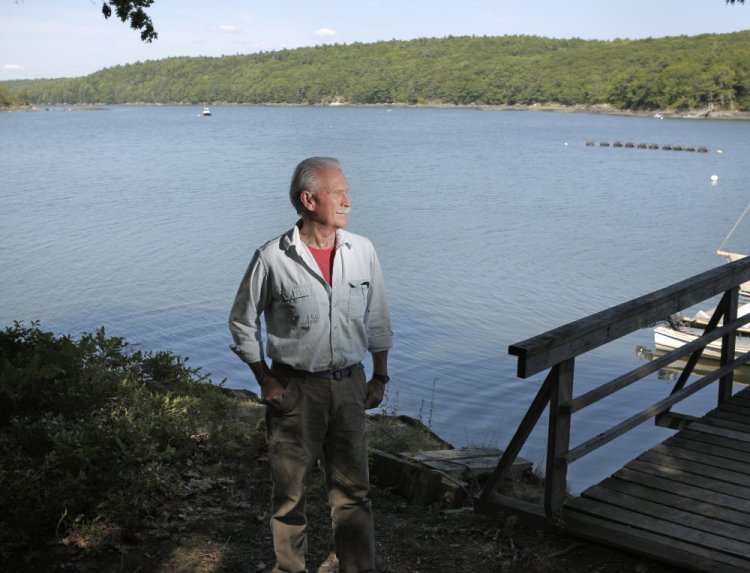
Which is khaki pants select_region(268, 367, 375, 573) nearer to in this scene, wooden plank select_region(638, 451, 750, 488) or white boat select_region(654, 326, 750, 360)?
wooden plank select_region(638, 451, 750, 488)

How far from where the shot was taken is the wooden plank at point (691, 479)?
4902mm

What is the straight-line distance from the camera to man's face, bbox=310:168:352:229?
11.8 feet

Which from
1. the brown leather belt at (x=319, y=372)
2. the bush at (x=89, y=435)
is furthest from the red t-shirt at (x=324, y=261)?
the bush at (x=89, y=435)

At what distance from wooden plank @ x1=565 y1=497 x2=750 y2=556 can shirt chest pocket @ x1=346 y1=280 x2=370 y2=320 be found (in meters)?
1.73

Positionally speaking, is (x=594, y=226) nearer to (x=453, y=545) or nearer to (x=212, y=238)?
(x=212, y=238)

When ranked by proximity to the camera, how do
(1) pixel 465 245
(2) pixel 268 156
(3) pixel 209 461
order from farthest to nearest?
(2) pixel 268 156 → (1) pixel 465 245 → (3) pixel 209 461

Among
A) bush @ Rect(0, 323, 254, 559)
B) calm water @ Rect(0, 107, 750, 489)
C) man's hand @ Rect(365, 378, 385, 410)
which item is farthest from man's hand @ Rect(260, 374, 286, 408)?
calm water @ Rect(0, 107, 750, 489)

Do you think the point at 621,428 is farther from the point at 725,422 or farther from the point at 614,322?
the point at 725,422

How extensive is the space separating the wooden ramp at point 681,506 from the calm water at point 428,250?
3.19 m

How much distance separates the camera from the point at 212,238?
29.3 metres

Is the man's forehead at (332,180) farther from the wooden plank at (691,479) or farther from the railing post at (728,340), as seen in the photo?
the railing post at (728,340)

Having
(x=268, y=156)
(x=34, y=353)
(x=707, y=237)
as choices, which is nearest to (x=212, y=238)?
(x=707, y=237)

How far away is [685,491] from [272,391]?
8.40 feet

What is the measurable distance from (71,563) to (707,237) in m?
31.3
